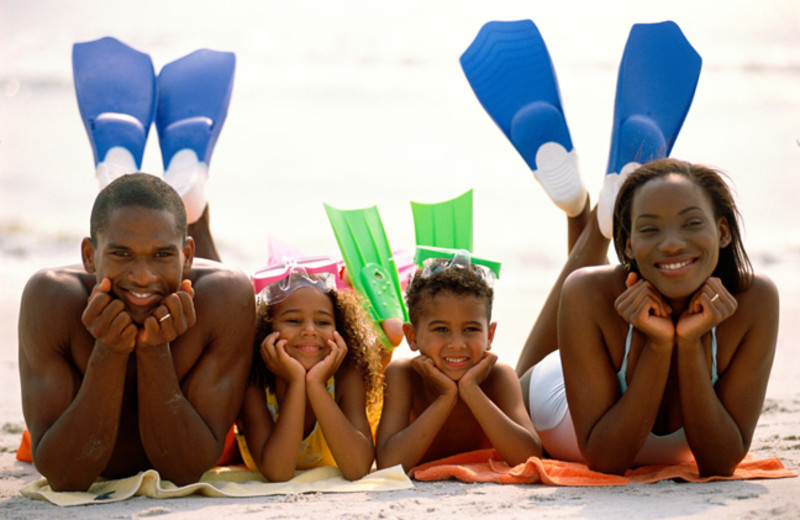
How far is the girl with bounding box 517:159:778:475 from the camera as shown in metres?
3.24

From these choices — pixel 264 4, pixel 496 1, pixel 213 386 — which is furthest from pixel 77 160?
pixel 213 386

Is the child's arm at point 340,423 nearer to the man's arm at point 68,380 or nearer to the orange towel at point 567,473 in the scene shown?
the orange towel at point 567,473

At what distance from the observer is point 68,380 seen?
10.6 ft

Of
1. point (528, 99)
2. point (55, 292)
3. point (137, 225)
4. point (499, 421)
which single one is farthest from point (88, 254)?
point (528, 99)

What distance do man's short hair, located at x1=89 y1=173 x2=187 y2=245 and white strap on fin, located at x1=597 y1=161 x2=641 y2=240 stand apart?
7.02 feet

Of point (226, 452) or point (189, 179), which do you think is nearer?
point (226, 452)

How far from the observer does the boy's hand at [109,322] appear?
3.04m

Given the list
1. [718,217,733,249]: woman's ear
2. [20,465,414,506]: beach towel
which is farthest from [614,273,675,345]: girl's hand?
[20,465,414,506]: beach towel

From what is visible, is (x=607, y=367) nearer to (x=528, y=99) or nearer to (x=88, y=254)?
(x=88, y=254)

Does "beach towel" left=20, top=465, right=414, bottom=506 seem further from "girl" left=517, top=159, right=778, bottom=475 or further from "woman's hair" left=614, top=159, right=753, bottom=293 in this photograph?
"woman's hair" left=614, top=159, right=753, bottom=293

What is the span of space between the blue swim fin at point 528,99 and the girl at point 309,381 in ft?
4.92

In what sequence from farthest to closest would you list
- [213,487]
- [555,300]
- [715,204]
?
[555,300], [715,204], [213,487]

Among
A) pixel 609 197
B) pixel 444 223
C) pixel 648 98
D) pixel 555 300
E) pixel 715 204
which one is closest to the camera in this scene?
pixel 715 204

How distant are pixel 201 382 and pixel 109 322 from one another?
1.46 feet
